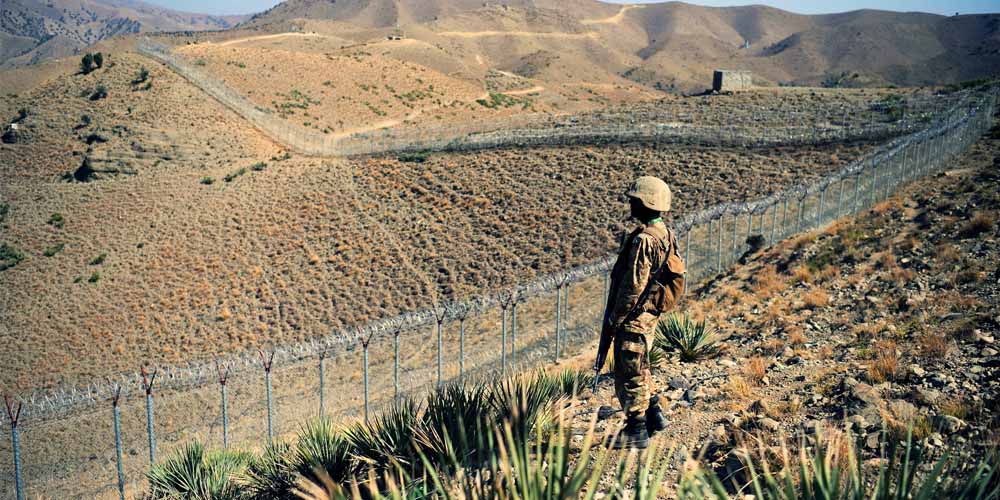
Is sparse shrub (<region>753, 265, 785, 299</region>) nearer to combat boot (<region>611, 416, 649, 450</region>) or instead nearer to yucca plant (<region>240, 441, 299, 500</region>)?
combat boot (<region>611, 416, 649, 450</region>)

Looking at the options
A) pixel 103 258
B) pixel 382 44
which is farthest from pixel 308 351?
pixel 382 44

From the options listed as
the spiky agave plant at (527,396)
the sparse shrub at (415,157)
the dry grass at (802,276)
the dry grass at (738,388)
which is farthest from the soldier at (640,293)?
the sparse shrub at (415,157)

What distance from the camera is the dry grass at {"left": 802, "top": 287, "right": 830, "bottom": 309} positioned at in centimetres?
1112

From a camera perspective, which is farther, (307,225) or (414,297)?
(307,225)

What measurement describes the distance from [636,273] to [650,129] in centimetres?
2926

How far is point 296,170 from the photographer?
117 ft

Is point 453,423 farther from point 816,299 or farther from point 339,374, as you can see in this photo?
point 339,374

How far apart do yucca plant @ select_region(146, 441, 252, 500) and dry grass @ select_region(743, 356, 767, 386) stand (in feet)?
19.3

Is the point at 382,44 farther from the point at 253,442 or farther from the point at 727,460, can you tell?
the point at 727,460

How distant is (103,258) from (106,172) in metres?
10.1

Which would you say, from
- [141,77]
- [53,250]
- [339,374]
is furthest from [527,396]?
[141,77]

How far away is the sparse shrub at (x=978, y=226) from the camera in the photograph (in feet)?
41.4

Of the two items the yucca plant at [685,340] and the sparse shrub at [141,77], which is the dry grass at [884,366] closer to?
the yucca plant at [685,340]

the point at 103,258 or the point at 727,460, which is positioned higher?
the point at 727,460
